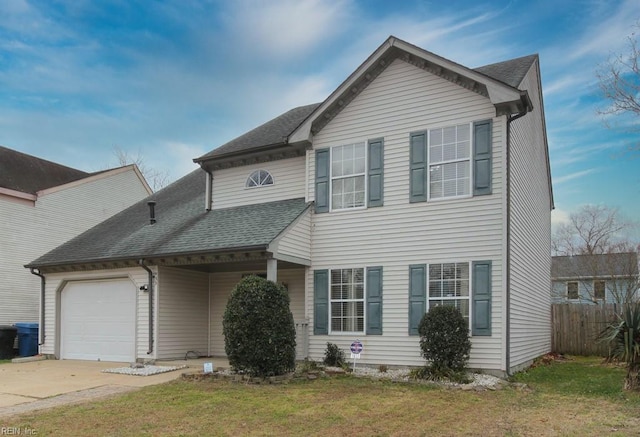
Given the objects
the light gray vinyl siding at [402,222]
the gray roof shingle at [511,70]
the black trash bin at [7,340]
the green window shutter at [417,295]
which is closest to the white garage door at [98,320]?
the black trash bin at [7,340]

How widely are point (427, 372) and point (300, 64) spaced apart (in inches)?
391

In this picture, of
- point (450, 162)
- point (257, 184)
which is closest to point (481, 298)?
point (450, 162)

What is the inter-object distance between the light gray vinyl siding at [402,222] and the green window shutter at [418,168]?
15cm

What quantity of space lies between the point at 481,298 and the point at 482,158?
2.85 m

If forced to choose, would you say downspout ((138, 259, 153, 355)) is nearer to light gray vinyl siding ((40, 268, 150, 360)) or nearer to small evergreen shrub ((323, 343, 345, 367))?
light gray vinyl siding ((40, 268, 150, 360))

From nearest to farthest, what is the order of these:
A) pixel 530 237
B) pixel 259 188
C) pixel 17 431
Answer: pixel 17 431 < pixel 530 237 < pixel 259 188

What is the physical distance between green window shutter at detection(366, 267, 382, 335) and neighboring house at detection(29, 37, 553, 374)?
3 centimetres

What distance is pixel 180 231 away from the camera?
46.7ft

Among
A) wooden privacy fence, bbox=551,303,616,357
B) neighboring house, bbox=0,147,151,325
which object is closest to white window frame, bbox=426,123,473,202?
wooden privacy fence, bbox=551,303,616,357

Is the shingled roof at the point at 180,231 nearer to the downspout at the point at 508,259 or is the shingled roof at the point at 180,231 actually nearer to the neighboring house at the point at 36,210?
the neighboring house at the point at 36,210

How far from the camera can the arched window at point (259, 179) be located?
1440cm

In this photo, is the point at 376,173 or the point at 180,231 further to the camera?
the point at 180,231

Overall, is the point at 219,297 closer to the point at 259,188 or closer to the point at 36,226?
the point at 259,188

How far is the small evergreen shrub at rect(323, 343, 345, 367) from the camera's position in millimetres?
11719
